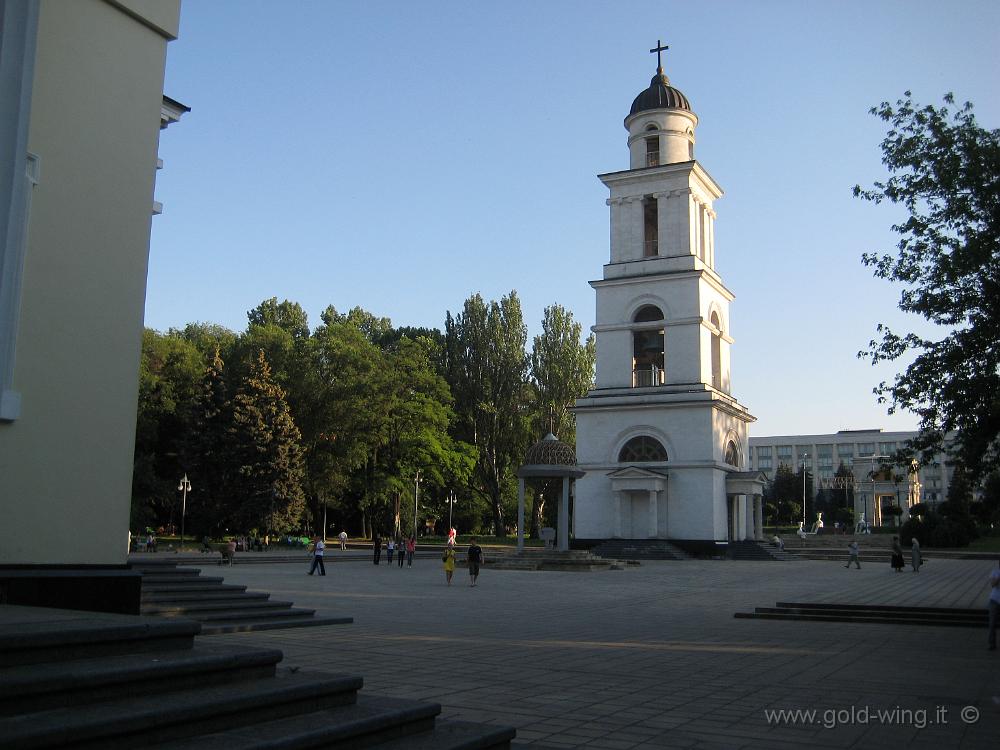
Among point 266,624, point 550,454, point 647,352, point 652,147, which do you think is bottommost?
point 266,624

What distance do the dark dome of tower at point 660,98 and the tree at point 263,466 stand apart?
1093 inches

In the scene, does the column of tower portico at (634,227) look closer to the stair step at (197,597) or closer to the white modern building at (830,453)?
the stair step at (197,597)

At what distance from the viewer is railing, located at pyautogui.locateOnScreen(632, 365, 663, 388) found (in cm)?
4928

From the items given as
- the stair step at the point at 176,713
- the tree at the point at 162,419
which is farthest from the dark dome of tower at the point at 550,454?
the stair step at the point at 176,713

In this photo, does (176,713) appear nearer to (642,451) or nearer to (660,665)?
(660,665)

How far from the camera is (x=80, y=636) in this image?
216 inches

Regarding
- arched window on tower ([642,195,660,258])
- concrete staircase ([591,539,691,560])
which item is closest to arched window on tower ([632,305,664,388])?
arched window on tower ([642,195,660,258])

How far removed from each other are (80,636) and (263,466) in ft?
153

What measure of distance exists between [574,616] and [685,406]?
99.3ft

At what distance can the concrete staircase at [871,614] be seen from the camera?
1766cm

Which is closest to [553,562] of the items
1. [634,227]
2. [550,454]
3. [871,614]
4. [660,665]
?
[550,454]

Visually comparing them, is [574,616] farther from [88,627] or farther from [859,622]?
[88,627]

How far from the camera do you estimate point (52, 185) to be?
8.79m

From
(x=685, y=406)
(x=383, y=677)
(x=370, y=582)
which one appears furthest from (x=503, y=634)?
(x=685, y=406)
